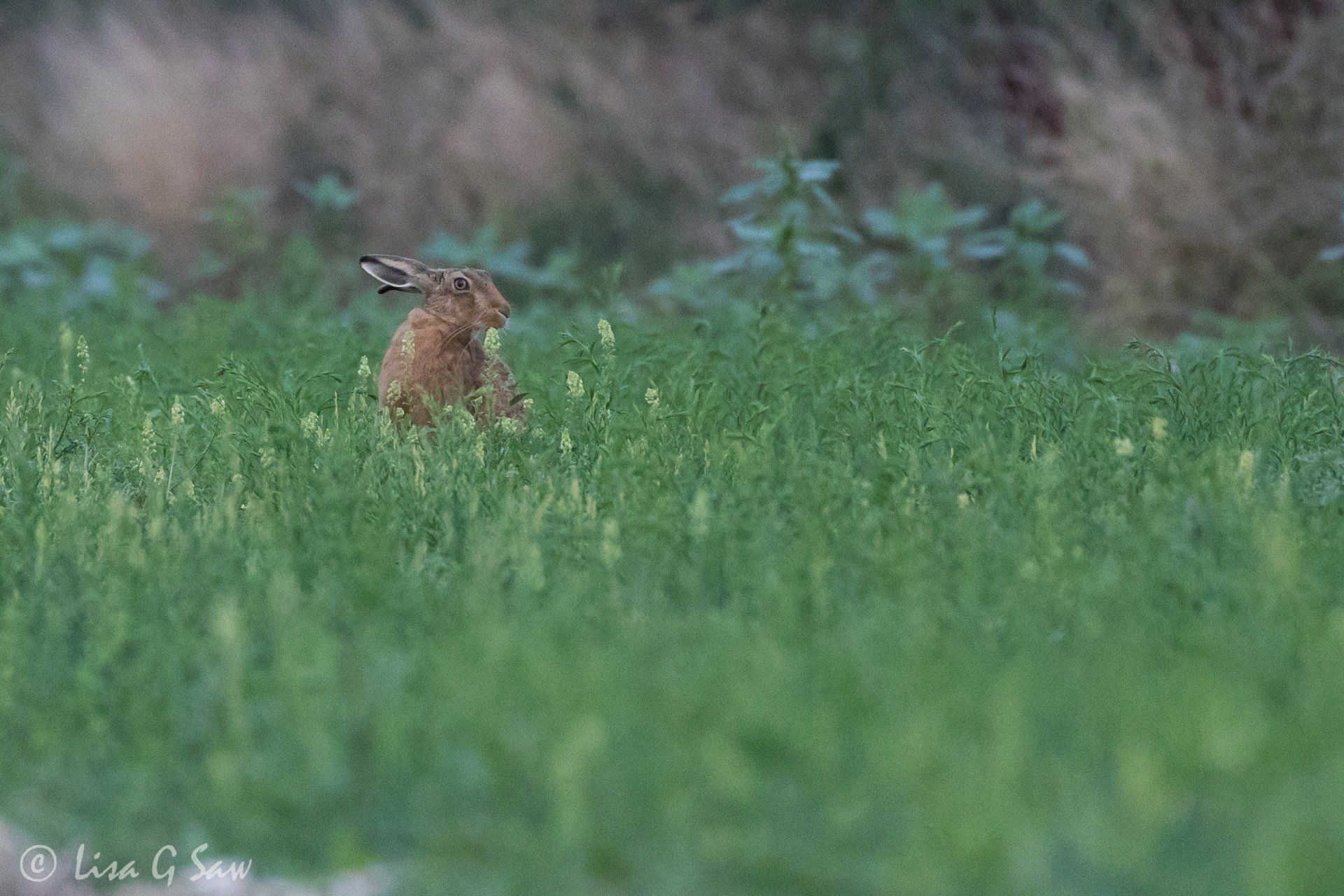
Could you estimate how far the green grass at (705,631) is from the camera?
2.54m

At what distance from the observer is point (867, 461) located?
14.9 ft

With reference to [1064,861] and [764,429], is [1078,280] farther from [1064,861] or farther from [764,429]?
[1064,861]

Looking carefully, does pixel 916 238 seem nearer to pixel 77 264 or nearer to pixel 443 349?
pixel 443 349

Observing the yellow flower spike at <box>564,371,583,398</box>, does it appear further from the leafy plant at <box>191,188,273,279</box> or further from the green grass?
the leafy plant at <box>191,188,273,279</box>

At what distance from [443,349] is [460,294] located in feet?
0.67

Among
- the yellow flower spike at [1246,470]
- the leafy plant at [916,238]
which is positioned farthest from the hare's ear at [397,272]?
the leafy plant at [916,238]

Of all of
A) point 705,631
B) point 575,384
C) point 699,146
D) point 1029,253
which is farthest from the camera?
Result: point 699,146

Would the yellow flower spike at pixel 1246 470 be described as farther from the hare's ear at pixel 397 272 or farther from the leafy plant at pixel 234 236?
the leafy plant at pixel 234 236

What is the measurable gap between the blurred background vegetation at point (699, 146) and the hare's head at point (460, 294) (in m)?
2.44

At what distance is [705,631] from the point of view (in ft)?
11.0

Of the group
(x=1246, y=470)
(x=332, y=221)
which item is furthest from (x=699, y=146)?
(x=1246, y=470)

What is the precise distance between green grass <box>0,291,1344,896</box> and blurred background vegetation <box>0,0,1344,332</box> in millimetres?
3195

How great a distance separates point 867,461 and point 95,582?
1802mm

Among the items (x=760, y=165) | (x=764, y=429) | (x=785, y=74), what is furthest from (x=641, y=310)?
(x=764, y=429)
